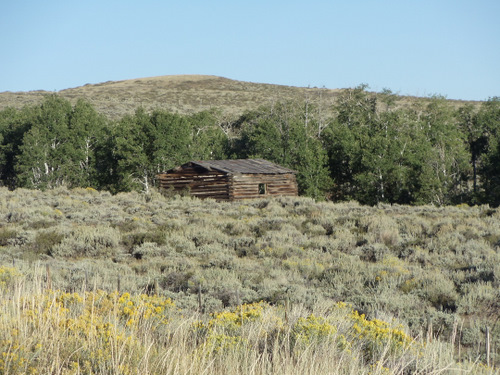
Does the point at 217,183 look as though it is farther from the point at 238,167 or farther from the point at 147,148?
the point at 147,148

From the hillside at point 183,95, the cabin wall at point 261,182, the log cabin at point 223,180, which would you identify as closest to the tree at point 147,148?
the log cabin at point 223,180

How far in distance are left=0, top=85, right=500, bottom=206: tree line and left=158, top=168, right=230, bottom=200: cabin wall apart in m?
6.46

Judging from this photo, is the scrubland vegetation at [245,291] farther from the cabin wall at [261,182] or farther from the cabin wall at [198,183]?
the cabin wall at [261,182]

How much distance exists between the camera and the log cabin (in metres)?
31.5

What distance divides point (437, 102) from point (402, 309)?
41.7 m

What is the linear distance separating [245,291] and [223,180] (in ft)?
71.4

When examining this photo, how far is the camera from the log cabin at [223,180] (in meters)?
31.5

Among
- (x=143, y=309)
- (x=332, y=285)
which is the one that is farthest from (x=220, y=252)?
(x=143, y=309)

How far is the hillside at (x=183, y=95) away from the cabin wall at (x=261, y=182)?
3195 cm

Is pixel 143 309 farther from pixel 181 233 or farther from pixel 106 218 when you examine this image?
pixel 106 218

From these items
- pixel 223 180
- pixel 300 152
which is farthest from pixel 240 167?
pixel 300 152

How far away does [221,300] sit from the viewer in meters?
9.59

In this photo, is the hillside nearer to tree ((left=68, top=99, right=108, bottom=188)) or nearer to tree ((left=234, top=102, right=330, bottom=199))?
tree ((left=234, top=102, right=330, bottom=199))

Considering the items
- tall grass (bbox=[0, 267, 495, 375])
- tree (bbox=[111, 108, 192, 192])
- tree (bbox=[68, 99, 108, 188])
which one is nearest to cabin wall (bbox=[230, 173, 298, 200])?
tree (bbox=[111, 108, 192, 192])
